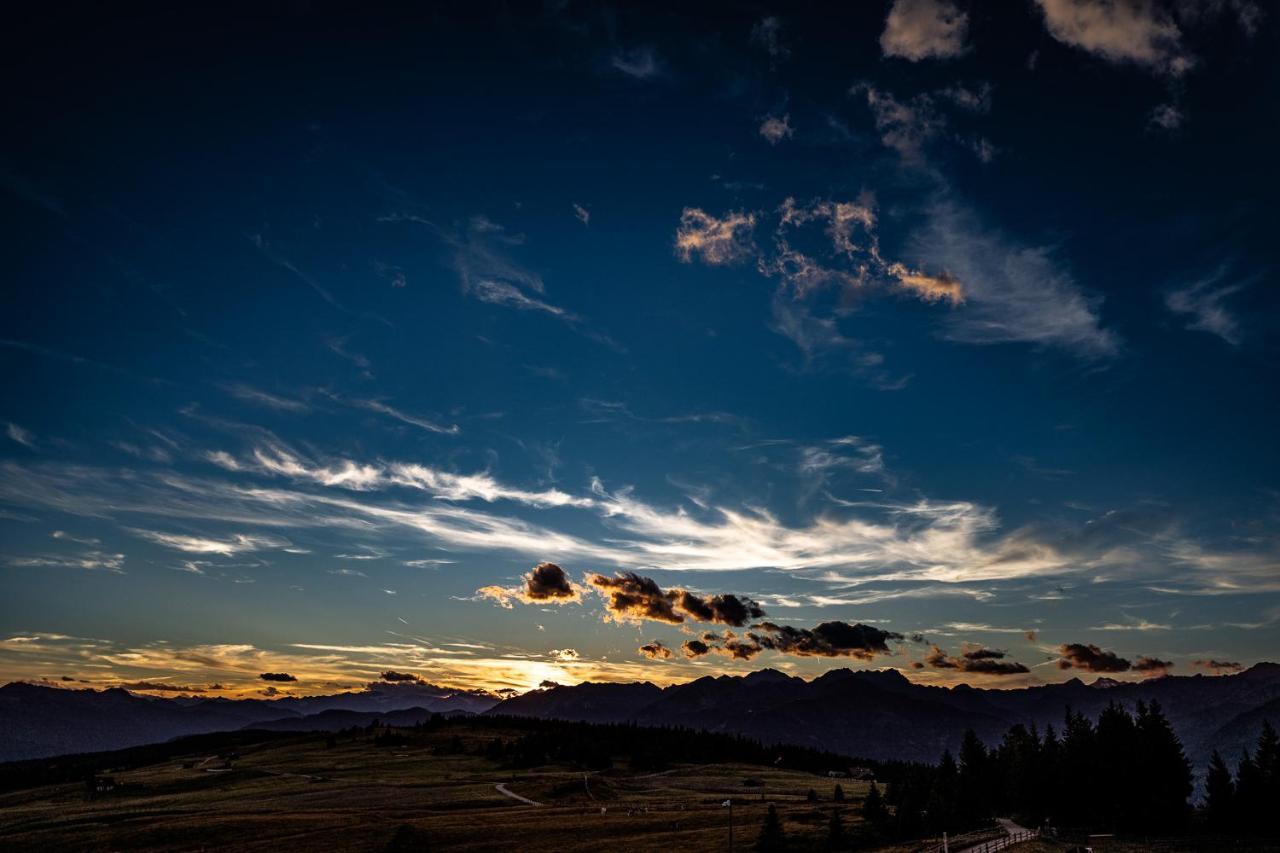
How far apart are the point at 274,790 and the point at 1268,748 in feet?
661

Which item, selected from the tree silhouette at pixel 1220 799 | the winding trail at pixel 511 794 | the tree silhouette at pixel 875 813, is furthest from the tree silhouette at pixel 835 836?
the winding trail at pixel 511 794

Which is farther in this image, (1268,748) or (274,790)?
(274,790)

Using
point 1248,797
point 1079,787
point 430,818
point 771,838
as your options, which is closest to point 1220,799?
point 1248,797

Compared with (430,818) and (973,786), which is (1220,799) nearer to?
(973,786)

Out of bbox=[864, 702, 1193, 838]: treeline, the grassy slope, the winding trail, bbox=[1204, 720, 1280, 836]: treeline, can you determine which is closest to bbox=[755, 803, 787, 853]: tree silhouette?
the grassy slope

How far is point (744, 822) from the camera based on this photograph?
12312 centimetres

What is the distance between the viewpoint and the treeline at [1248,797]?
98625 millimetres

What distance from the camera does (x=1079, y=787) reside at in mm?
112875

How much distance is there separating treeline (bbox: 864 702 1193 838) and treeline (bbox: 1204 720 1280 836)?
11.6ft

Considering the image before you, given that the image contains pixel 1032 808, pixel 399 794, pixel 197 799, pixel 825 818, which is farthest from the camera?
pixel 197 799

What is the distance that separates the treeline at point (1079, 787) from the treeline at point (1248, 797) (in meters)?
3.55

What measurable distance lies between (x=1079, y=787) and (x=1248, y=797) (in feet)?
65.3

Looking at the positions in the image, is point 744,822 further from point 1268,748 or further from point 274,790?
point 274,790

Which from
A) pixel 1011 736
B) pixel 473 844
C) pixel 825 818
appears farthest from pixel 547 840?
pixel 1011 736
